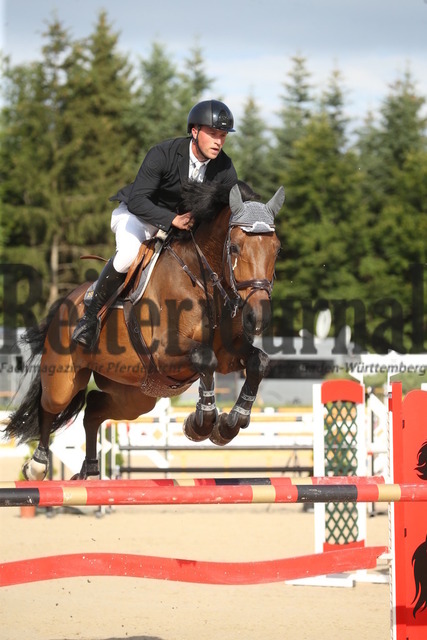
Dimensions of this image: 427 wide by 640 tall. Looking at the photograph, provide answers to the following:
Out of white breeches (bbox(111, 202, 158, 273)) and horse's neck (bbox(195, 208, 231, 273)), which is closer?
horse's neck (bbox(195, 208, 231, 273))

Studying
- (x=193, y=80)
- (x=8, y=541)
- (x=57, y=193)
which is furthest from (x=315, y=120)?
(x=8, y=541)

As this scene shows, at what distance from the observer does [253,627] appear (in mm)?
6109

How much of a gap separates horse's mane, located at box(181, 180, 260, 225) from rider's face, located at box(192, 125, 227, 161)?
18cm

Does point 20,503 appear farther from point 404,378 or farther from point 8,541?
point 404,378

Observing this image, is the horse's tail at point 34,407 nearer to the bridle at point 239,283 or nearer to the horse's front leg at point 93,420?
the horse's front leg at point 93,420

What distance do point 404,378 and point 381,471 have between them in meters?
8.69

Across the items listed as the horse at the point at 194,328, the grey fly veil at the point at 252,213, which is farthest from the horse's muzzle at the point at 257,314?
the grey fly veil at the point at 252,213

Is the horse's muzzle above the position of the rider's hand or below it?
below

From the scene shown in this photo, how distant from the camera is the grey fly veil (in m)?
4.52

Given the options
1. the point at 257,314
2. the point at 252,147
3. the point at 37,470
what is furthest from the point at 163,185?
the point at 252,147

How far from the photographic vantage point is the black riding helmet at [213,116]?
489cm

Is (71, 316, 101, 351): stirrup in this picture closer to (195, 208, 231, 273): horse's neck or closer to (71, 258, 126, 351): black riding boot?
(71, 258, 126, 351): black riding boot

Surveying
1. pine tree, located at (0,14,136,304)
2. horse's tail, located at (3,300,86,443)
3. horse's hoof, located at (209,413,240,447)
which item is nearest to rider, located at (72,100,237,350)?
horse's tail, located at (3,300,86,443)

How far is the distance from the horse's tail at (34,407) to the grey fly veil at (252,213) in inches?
78.3
